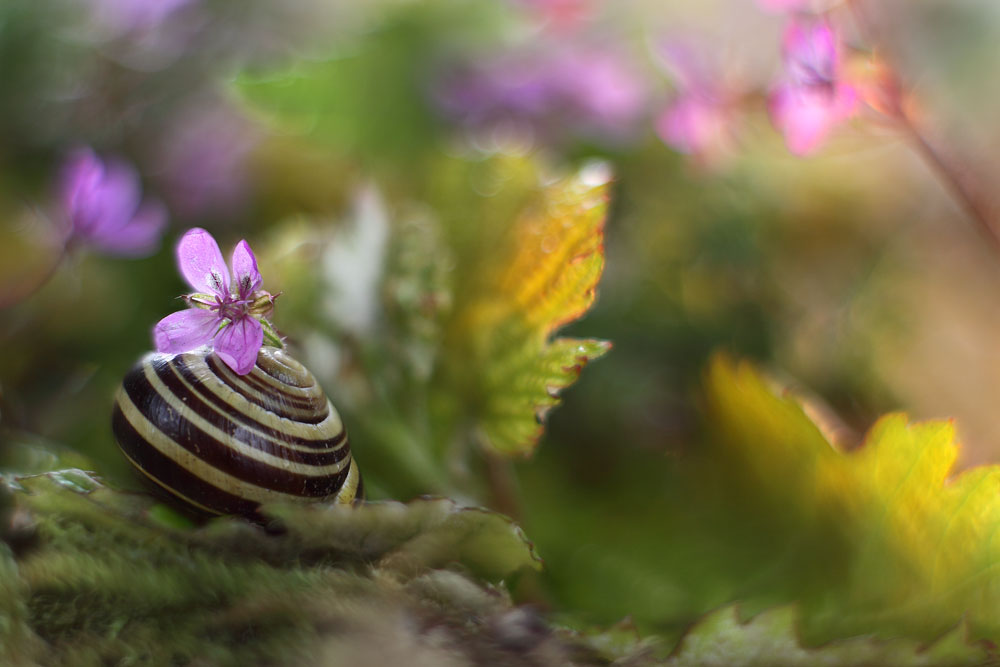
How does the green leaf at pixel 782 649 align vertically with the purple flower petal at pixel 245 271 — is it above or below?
below

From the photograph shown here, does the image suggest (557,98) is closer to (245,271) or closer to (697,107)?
(697,107)

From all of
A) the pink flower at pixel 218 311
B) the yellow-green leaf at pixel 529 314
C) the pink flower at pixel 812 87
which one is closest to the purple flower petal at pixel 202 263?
the pink flower at pixel 218 311

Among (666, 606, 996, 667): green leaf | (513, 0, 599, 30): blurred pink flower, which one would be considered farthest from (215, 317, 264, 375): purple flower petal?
(513, 0, 599, 30): blurred pink flower

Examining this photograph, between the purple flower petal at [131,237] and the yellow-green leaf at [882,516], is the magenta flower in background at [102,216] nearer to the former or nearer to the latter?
the purple flower petal at [131,237]

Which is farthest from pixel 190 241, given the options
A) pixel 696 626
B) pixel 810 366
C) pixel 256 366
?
pixel 810 366

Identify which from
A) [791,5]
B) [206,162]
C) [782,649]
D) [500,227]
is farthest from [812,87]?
[206,162]

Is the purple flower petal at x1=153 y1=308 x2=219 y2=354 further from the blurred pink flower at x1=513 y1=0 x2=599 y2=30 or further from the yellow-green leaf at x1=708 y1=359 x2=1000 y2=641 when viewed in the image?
the blurred pink flower at x1=513 y1=0 x2=599 y2=30

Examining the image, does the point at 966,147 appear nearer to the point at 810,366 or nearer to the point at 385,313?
the point at 810,366
